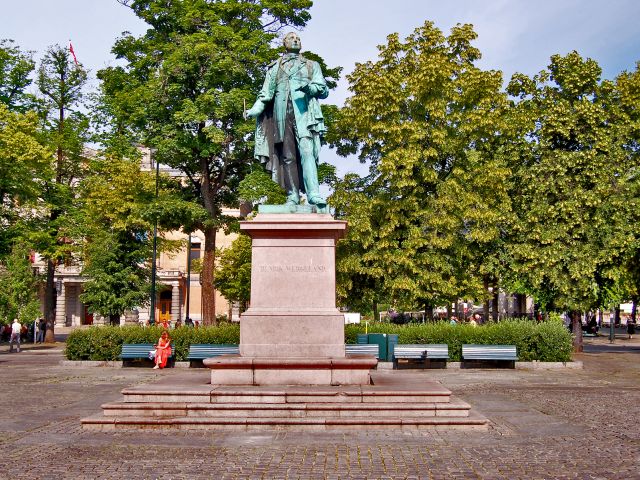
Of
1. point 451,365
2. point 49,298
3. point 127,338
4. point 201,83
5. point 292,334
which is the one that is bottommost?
point 451,365

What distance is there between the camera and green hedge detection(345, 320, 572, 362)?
23.2 metres

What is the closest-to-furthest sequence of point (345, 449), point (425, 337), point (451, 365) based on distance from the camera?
point (345, 449)
point (451, 365)
point (425, 337)

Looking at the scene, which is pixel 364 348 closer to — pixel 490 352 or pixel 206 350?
pixel 490 352

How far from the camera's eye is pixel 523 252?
30.1 metres

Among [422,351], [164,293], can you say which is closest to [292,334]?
[422,351]

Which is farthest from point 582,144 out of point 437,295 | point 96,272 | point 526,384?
point 96,272

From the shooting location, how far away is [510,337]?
23.3 metres

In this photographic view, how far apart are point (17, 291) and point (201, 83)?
1790cm

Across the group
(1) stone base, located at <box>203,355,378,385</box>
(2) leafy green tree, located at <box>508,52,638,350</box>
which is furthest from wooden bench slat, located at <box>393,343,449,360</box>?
→ (1) stone base, located at <box>203,355,378,385</box>

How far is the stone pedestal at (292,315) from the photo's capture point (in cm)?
1096

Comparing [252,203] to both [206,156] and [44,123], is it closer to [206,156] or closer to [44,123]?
[206,156]

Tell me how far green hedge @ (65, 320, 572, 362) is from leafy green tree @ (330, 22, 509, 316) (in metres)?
4.19

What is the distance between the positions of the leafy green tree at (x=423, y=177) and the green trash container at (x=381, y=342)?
191 inches

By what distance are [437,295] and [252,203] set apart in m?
8.54
